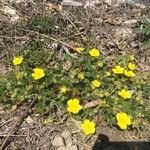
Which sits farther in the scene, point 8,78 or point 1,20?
point 1,20

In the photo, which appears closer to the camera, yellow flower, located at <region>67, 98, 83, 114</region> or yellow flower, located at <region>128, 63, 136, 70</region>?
yellow flower, located at <region>67, 98, 83, 114</region>

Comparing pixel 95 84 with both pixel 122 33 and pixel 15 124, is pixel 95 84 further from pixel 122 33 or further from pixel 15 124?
pixel 122 33

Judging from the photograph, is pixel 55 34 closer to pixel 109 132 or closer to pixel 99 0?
pixel 99 0

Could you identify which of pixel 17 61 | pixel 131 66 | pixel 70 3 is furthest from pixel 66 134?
pixel 70 3

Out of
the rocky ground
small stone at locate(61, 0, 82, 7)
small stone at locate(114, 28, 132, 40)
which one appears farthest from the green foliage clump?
small stone at locate(61, 0, 82, 7)

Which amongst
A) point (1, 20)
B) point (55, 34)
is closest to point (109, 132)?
point (55, 34)

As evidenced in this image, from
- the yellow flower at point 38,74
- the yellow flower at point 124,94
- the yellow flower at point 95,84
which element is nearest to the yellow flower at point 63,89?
the yellow flower at point 38,74

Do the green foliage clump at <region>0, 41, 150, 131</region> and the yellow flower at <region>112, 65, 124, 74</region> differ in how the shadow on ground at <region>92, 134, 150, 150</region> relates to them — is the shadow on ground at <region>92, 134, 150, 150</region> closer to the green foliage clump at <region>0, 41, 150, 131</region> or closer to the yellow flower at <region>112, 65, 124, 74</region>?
the green foliage clump at <region>0, 41, 150, 131</region>

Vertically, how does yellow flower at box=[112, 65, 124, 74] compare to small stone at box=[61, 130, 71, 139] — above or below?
above
